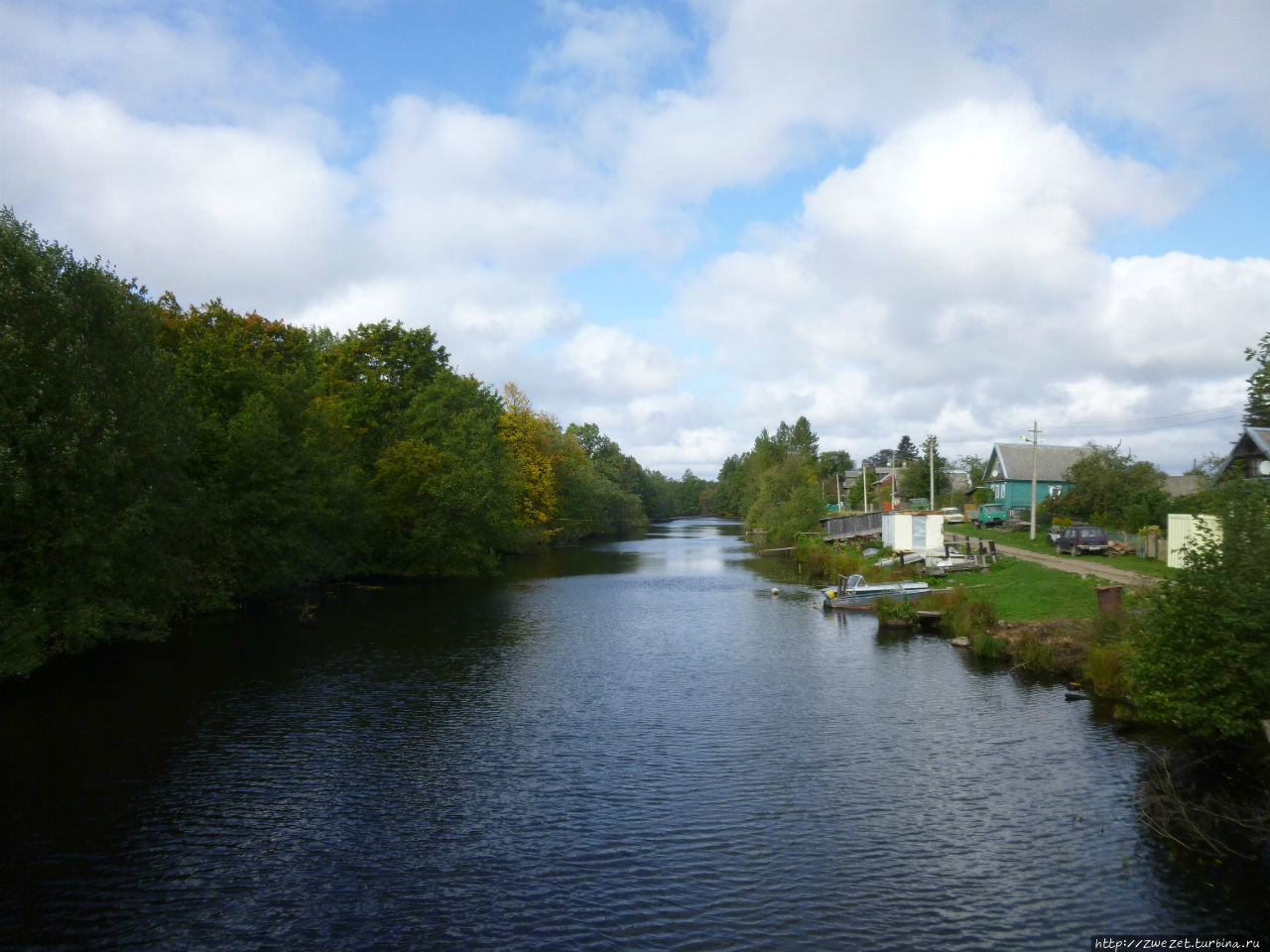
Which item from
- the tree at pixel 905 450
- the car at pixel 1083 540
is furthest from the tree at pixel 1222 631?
the tree at pixel 905 450

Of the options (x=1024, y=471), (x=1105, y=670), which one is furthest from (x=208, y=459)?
(x=1024, y=471)

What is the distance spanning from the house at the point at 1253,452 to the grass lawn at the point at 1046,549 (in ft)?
21.3

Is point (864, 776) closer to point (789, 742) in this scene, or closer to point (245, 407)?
point (789, 742)

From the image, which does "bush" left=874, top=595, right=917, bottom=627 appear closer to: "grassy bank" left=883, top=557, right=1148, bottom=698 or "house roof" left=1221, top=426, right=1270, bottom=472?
"grassy bank" left=883, top=557, right=1148, bottom=698

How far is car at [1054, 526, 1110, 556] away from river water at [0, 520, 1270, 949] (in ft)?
62.6

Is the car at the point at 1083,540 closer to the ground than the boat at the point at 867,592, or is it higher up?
higher up

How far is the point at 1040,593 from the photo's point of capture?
34219 millimetres

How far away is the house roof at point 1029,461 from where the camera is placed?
76312 mm

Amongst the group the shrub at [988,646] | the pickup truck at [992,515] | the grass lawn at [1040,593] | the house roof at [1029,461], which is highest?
the house roof at [1029,461]

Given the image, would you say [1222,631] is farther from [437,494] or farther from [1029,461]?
[1029,461]

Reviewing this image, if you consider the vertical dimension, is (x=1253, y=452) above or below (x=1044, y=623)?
above

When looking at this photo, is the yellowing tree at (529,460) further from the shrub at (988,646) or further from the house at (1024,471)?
the shrub at (988,646)

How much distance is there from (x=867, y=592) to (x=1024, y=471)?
43393mm

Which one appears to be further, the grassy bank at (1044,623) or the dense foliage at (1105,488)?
the dense foliage at (1105,488)
